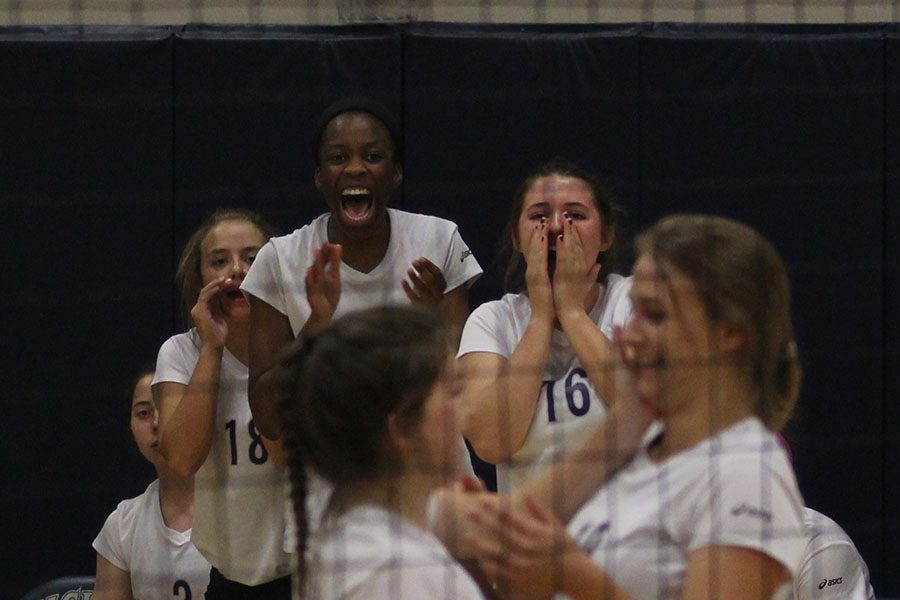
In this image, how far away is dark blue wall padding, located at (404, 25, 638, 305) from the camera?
12.9ft

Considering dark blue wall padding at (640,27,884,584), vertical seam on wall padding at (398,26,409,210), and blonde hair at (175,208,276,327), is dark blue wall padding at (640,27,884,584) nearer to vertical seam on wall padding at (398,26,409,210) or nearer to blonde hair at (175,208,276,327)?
vertical seam on wall padding at (398,26,409,210)

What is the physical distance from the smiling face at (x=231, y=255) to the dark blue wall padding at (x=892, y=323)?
188 cm

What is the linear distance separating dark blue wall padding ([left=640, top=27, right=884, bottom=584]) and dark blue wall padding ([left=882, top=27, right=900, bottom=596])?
22mm

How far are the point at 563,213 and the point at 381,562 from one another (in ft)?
4.27

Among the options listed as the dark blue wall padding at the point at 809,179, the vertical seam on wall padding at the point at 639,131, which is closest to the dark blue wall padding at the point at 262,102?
the vertical seam on wall padding at the point at 639,131

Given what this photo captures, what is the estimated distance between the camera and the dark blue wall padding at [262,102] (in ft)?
12.9

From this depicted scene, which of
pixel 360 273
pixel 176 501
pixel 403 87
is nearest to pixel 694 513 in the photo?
pixel 360 273

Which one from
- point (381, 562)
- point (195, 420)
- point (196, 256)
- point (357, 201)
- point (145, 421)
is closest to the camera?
point (381, 562)

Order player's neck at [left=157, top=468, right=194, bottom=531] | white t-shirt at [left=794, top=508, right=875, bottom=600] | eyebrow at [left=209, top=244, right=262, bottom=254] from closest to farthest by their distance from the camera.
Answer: white t-shirt at [left=794, top=508, right=875, bottom=600], eyebrow at [left=209, top=244, right=262, bottom=254], player's neck at [left=157, top=468, right=194, bottom=531]

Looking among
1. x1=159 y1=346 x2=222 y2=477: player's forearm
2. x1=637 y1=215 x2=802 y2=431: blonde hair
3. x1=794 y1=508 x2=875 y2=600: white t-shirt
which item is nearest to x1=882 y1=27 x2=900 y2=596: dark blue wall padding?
x1=794 y1=508 x2=875 y2=600: white t-shirt

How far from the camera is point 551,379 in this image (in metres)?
2.43

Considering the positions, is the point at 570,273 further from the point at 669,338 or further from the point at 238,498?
the point at 669,338

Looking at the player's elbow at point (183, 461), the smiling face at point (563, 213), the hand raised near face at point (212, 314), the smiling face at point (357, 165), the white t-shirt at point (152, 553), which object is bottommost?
the white t-shirt at point (152, 553)

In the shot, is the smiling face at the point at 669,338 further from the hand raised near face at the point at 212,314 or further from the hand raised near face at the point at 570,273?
the hand raised near face at the point at 212,314
